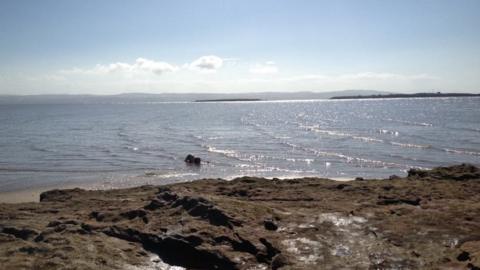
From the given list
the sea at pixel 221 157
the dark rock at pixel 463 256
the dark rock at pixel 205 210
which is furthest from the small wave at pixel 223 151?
the dark rock at pixel 463 256

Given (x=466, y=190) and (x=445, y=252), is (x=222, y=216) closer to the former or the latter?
(x=445, y=252)

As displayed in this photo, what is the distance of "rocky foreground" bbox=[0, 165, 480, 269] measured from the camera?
8.55m

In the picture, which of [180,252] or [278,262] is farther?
[180,252]

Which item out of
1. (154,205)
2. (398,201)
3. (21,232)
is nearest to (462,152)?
(398,201)

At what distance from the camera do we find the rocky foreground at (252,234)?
8.55 metres

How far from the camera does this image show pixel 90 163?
34906 mm

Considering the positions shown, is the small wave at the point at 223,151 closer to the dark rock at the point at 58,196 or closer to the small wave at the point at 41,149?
the small wave at the point at 41,149

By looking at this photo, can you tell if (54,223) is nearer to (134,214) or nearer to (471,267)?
(134,214)

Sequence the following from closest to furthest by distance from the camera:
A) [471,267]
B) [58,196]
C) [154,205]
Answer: [471,267], [154,205], [58,196]

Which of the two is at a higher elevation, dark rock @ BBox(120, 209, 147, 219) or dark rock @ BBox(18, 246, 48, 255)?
dark rock @ BBox(120, 209, 147, 219)

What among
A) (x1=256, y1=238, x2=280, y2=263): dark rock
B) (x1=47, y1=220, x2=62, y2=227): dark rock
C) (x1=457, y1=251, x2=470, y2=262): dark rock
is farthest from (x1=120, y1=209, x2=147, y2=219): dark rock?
(x1=457, y1=251, x2=470, y2=262): dark rock

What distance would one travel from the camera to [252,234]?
380 inches

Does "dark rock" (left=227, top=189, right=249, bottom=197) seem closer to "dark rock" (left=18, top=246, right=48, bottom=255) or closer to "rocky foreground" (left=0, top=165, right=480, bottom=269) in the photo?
"rocky foreground" (left=0, top=165, right=480, bottom=269)

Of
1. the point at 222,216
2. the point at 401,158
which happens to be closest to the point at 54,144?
the point at 401,158
